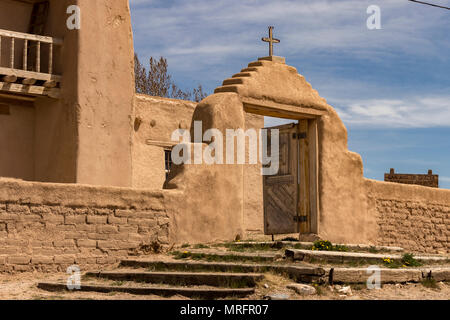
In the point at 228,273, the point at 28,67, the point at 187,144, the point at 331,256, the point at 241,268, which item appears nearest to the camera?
the point at 228,273

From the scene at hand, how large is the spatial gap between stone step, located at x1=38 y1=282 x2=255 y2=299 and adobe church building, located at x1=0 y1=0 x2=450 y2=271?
231 cm

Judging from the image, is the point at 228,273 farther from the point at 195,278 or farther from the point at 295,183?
the point at 295,183

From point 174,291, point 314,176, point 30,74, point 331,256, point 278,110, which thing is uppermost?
point 30,74

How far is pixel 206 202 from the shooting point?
454 inches

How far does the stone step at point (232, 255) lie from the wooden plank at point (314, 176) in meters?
3.32

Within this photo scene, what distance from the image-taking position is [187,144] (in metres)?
11.4

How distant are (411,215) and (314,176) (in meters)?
3.00

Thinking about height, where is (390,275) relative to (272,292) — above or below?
above

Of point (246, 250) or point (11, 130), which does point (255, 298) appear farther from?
point (11, 130)

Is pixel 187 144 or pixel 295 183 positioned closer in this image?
pixel 187 144

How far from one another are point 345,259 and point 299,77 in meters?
4.77

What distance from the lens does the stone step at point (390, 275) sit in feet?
28.6

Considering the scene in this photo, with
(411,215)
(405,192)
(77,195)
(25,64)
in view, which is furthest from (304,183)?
(25,64)

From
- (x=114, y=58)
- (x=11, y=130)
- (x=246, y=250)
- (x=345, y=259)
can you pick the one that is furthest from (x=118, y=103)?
(x=345, y=259)
